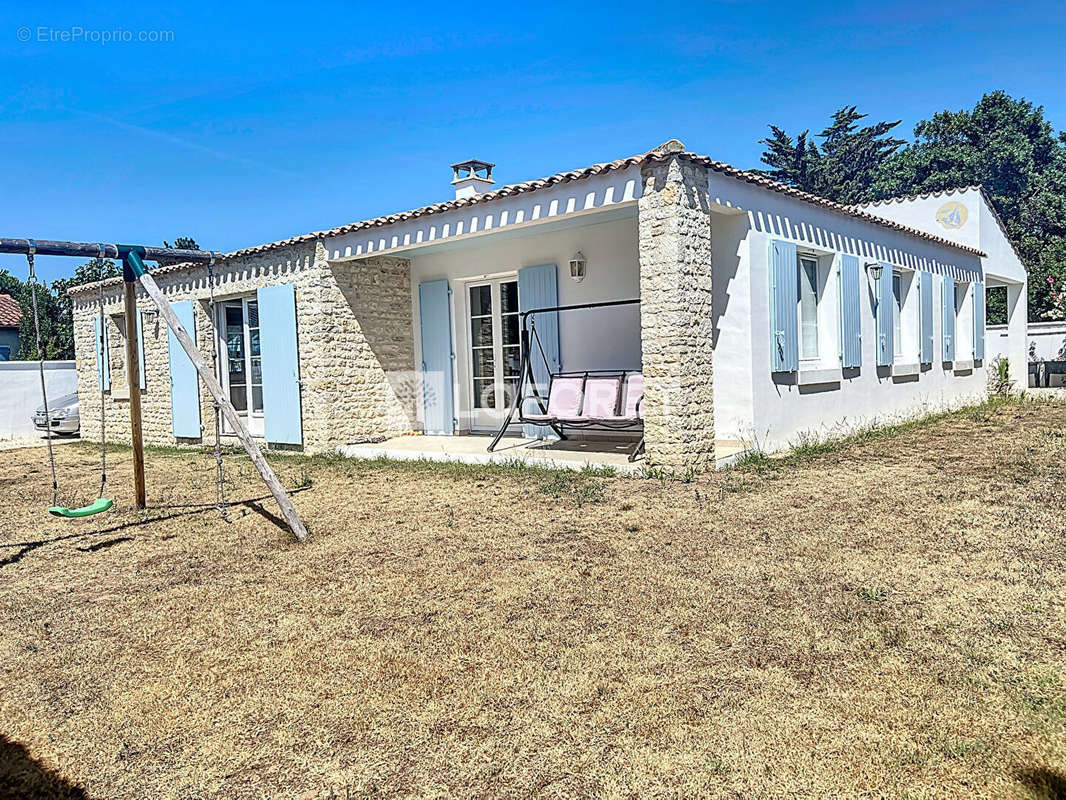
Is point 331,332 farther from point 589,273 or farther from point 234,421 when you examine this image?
point 234,421

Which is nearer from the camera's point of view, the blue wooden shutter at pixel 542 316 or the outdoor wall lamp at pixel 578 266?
the outdoor wall lamp at pixel 578 266

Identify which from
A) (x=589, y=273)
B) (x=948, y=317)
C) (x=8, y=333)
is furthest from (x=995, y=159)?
(x=8, y=333)

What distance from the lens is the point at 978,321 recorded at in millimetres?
12305

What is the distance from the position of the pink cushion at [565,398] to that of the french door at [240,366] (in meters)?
4.72

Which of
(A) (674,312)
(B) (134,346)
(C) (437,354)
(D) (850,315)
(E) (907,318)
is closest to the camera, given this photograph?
(B) (134,346)

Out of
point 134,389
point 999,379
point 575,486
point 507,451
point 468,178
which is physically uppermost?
point 468,178

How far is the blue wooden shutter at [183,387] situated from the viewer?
10.5 m

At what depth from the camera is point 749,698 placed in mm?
2367

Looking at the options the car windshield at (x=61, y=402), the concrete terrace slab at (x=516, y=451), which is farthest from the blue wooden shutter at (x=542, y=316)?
the car windshield at (x=61, y=402)

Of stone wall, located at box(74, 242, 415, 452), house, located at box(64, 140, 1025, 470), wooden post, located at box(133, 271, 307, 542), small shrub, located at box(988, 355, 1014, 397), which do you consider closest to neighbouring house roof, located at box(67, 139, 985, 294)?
house, located at box(64, 140, 1025, 470)

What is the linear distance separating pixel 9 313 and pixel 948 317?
25.4 m

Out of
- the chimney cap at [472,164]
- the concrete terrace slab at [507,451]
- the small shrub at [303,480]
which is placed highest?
the chimney cap at [472,164]

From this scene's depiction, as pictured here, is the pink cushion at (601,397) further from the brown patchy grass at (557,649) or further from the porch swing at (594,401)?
the brown patchy grass at (557,649)

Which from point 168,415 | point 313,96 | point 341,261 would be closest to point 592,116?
point 313,96
